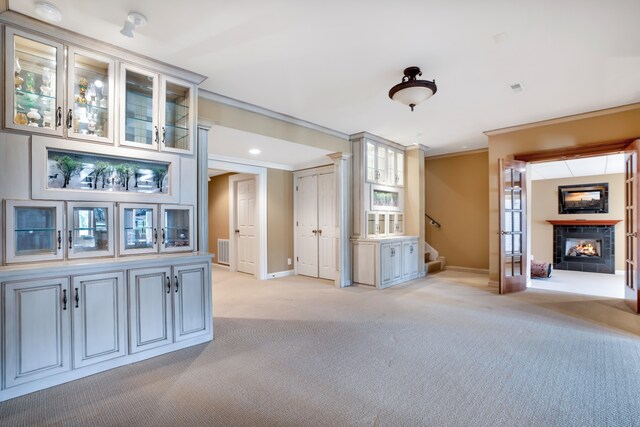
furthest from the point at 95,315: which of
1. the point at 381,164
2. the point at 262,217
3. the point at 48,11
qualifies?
the point at 381,164

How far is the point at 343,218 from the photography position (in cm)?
547

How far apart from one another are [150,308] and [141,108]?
6.24 ft

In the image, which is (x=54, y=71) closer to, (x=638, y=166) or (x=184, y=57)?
(x=184, y=57)

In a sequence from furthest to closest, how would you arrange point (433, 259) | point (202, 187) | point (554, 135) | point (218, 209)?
point (218, 209)
point (433, 259)
point (554, 135)
point (202, 187)

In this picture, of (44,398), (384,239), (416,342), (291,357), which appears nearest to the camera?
(44,398)

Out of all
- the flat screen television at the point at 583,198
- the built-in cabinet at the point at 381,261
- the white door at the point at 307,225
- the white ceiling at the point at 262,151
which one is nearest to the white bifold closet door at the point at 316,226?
the white door at the point at 307,225

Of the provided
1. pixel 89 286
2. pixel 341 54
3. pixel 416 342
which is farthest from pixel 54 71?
pixel 416 342

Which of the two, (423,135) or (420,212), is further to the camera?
(420,212)

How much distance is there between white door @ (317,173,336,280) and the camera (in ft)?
19.9

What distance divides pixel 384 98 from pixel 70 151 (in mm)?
3347

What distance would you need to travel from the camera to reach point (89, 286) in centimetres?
244

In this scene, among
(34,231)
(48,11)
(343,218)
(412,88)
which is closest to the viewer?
(48,11)

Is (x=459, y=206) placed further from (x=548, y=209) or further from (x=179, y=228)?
(x=179, y=228)

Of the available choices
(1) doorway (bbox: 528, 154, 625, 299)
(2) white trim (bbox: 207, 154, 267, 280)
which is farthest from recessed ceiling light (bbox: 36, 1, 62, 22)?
(1) doorway (bbox: 528, 154, 625, 299)
